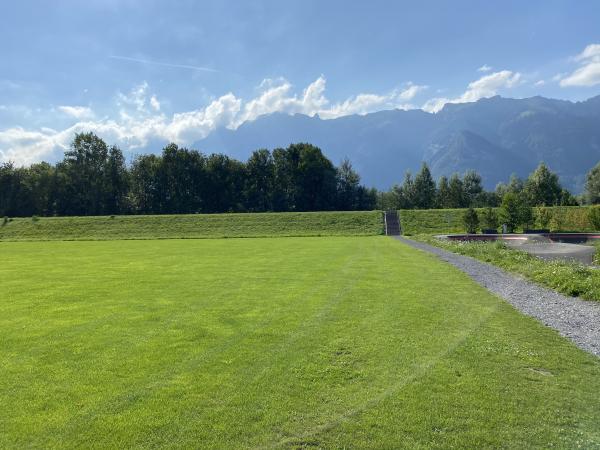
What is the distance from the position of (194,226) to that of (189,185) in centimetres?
3645

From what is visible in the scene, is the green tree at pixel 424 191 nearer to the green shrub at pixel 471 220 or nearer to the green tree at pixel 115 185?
the green shrub at pixel 471 220

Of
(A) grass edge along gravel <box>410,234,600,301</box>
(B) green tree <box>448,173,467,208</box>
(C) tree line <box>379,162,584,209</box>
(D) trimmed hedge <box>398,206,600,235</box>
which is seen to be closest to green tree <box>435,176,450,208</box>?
(C) tree line <box>379,162,584,209</box>

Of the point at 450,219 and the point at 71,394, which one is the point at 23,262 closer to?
the point at 71,394

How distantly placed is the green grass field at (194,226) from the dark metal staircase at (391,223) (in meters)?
0.96

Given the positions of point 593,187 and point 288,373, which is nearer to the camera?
point 288,373

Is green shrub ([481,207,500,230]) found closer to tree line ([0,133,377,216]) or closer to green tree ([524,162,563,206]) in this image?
green tree ([524,162,563,206])

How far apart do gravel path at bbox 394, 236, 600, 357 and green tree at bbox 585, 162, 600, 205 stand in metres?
83.4

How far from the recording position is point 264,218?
57500 millimetres

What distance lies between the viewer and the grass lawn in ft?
15.7

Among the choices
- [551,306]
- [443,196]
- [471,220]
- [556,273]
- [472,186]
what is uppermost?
[472,186]

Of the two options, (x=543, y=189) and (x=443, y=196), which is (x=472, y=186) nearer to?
(x=443, y=196)

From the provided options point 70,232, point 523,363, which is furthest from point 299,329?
point 70,232

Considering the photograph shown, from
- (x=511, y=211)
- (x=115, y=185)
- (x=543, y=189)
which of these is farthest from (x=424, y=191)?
(x=115, y=185)

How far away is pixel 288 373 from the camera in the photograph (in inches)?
255
